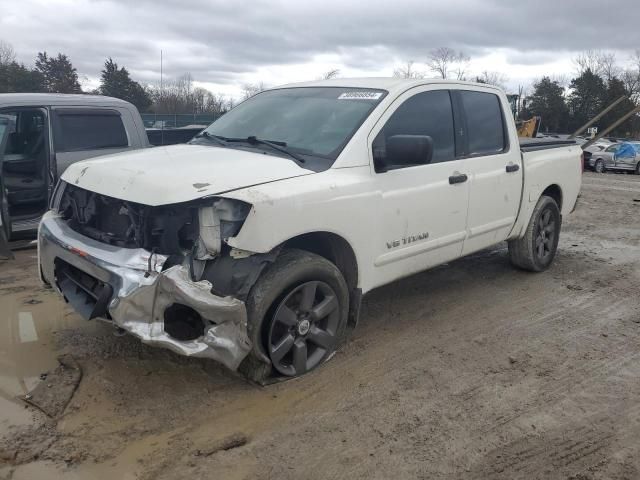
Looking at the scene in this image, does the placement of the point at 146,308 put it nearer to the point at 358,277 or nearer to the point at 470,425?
the point at 358,277

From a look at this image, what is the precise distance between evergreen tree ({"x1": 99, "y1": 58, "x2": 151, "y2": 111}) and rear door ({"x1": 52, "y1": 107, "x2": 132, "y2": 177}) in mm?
36502

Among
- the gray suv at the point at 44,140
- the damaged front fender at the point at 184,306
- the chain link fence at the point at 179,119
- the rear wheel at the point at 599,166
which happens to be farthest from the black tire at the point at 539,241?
the chain link fence at the point at 179,119

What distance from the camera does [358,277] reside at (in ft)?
12.5

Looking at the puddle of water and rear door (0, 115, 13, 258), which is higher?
rear door (0, 115, 13, 258)

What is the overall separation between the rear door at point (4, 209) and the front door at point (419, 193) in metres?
3.43

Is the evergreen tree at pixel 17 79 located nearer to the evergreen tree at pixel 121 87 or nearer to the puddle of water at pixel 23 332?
the evergreen tree at pixel 121 87

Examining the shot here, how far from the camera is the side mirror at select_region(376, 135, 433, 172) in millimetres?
3701

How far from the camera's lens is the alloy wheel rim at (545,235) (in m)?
6.05

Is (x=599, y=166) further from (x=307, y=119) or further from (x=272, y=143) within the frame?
(x=272, y=143)

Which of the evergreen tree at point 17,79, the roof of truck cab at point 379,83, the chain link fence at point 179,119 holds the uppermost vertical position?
the evergreen tree at point 17,79

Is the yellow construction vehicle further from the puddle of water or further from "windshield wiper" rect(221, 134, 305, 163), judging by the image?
the puddle of water

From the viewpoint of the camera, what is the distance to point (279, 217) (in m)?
3.15

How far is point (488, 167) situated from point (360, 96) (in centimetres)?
144

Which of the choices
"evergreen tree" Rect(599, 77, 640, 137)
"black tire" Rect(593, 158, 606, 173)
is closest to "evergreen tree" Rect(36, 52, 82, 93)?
"black tire" Rect(593, 158, 606, 173)
